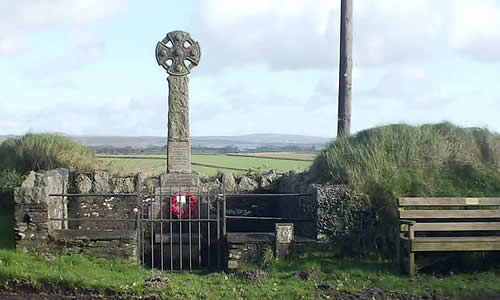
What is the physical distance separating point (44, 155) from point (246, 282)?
7962mm

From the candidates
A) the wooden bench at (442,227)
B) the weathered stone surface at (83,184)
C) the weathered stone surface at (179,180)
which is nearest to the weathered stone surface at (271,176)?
the weathered stone surface at (179,180)

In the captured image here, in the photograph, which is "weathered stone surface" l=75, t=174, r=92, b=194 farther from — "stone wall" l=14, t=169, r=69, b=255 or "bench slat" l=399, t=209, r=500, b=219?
"bench slat" l=399, t=209, r=500, b=219

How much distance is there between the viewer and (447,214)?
9656 millimetres

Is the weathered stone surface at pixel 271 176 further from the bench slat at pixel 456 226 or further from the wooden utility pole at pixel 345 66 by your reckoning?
the bench slat at pixel 456 226

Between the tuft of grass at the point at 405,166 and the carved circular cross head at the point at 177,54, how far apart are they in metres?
4.15

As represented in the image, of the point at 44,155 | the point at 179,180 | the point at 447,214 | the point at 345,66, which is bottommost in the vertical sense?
the point at 447,214

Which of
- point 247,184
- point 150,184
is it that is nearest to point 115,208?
point 150,184

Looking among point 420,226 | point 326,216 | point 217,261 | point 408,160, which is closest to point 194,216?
point 217,261

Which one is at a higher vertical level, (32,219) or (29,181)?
(29,181)

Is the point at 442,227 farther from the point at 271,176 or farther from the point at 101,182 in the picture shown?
the point at 101,182

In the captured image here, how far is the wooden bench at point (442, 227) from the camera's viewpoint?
9359mm

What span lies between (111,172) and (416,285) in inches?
346

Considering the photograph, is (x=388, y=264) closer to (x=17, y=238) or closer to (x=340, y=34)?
(x=17, y=238)

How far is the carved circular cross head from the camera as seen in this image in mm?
14984
